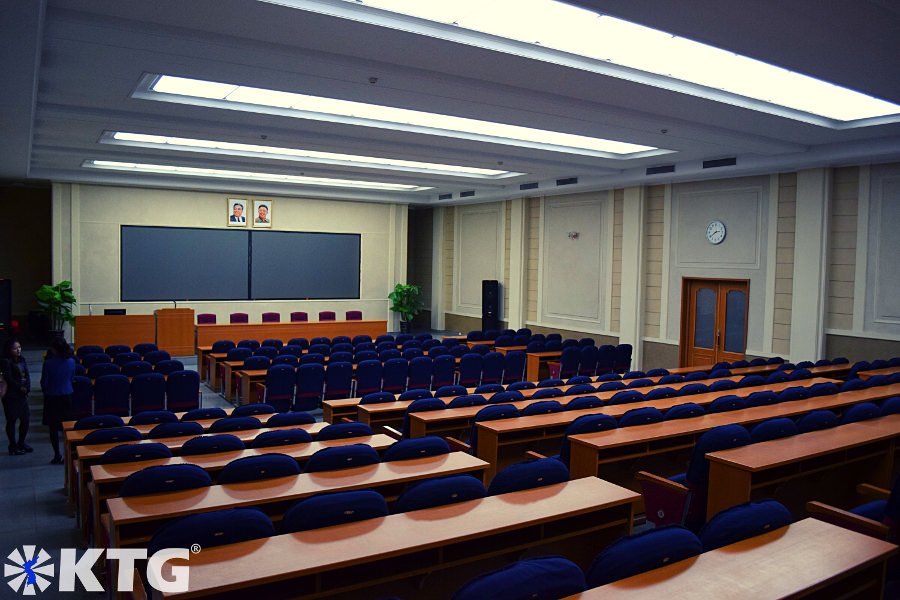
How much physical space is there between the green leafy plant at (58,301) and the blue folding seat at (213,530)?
13801 mm

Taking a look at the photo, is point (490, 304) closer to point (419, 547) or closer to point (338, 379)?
point (338, 379)

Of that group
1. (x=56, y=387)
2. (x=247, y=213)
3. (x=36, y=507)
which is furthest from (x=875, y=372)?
(x=247, y=213)

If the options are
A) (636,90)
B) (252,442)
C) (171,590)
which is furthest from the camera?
(636,90)

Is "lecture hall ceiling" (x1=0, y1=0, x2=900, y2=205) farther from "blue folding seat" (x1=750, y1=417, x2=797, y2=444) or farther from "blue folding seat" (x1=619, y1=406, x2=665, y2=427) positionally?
"blue folding seat" (x1=619, y1=406, x2=665, y2=427)

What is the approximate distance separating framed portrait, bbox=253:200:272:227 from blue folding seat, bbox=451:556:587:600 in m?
17.1

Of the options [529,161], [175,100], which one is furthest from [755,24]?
[529,161]

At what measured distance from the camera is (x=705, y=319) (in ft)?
44.4

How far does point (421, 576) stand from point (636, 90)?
601 cm

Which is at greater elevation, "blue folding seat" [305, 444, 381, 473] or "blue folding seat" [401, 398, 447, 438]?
"blue folding seat" [305, 444, 381, 473]

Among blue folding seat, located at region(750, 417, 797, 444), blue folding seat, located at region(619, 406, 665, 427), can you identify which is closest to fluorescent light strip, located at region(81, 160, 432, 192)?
blue folding seat, located at region(619, 406, 665, 427)

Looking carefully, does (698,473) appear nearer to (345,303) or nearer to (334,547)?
(334,547)

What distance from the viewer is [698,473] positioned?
16.4 feet

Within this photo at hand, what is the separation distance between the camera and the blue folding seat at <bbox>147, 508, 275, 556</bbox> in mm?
3184

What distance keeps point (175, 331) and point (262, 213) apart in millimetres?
4761
